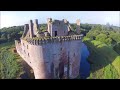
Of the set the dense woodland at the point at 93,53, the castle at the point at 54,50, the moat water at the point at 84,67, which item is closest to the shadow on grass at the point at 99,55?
the dense woodland at the point at 93,53

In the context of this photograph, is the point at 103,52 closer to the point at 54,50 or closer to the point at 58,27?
the point at 58,27

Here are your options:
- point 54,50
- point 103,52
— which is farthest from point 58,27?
point 103,52

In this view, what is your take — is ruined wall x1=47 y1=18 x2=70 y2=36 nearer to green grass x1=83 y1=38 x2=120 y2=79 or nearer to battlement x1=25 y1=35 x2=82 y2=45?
battlement x1=25 y1=35 x2=82 y2=45

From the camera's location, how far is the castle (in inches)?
348

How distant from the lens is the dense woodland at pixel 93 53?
9.28m

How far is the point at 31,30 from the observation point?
9.98 m

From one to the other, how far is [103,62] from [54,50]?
2.80 meters

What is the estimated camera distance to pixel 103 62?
35.6 ft

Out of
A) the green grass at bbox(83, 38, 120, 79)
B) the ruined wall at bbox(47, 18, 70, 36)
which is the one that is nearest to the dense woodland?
the green grass at bbox(83, 38, 120, 79)

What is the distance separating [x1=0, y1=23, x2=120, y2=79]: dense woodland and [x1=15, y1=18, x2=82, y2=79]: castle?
1.45 ft

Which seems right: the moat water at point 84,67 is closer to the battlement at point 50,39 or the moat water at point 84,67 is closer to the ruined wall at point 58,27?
the battlement at point 50,39
